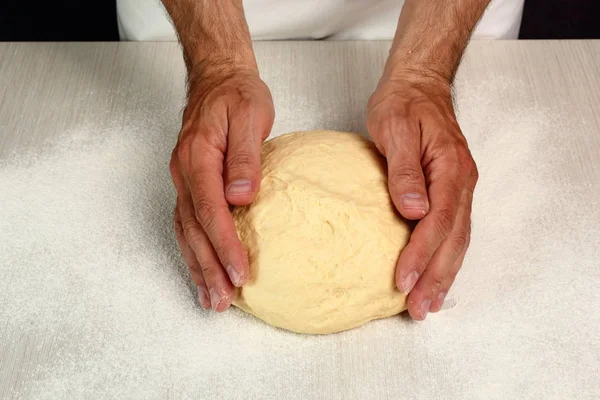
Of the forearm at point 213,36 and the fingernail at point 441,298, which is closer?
the fingernail at point 441,298

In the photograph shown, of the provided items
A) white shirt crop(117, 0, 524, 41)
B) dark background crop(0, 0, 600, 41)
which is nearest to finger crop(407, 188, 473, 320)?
white shirt crop(117, 0, 524, 41)

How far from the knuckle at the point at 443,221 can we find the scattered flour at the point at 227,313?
174 mm

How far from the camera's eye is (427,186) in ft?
4.56

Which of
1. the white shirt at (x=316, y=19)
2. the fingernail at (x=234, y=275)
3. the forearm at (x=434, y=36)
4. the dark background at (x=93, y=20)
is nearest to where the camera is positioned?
the fingernail at (x=234, y=275)

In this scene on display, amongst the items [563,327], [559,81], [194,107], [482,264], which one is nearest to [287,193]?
[194,107]

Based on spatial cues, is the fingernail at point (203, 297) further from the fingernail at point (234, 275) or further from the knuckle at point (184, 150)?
the knuckle at point (184, 150)

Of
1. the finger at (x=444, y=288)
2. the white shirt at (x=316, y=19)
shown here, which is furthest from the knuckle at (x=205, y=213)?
the white shirt at (x=316, y=19)

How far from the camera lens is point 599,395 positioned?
130 cm

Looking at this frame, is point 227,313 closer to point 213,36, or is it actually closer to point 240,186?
point 240,186

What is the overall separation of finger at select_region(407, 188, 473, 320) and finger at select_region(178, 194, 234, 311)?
341 mm

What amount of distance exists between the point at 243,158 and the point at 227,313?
310mm

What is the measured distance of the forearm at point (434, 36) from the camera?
62.3 inches

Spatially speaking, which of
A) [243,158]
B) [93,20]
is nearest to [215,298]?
[243,158]

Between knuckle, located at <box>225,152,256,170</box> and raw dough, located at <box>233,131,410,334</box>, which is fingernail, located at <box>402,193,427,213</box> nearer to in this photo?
raw dough, located at <box>233,131,410,334</box>
